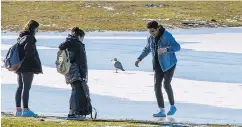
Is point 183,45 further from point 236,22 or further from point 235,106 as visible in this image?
point 236,22

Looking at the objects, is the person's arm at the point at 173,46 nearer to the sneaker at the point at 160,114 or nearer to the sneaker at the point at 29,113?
the sneaker at the point at 160,114

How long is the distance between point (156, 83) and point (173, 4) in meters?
77.0

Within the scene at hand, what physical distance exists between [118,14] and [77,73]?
61.4m

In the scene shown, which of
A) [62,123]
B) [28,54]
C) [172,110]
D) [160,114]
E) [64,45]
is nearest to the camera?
[62,123]

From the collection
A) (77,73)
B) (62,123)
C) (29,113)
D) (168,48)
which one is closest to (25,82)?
(29,113)

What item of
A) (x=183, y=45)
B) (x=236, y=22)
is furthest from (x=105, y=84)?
(x=236, y=22)

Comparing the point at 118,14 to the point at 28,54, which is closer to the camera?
the point at 28,54

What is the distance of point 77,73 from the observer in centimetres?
1345

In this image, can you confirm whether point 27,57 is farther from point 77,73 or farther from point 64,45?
point 77,73

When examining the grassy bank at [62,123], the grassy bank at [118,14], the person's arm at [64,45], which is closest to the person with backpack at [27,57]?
the person's arm at [64,45]

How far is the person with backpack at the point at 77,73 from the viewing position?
1335 centimetres

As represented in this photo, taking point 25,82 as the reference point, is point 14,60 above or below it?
above

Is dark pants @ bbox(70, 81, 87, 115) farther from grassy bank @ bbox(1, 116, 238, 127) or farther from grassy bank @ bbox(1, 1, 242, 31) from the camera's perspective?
grassy bank @ bbox(1, 1, 242, 31)

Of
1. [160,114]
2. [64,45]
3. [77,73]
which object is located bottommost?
[160,114]
